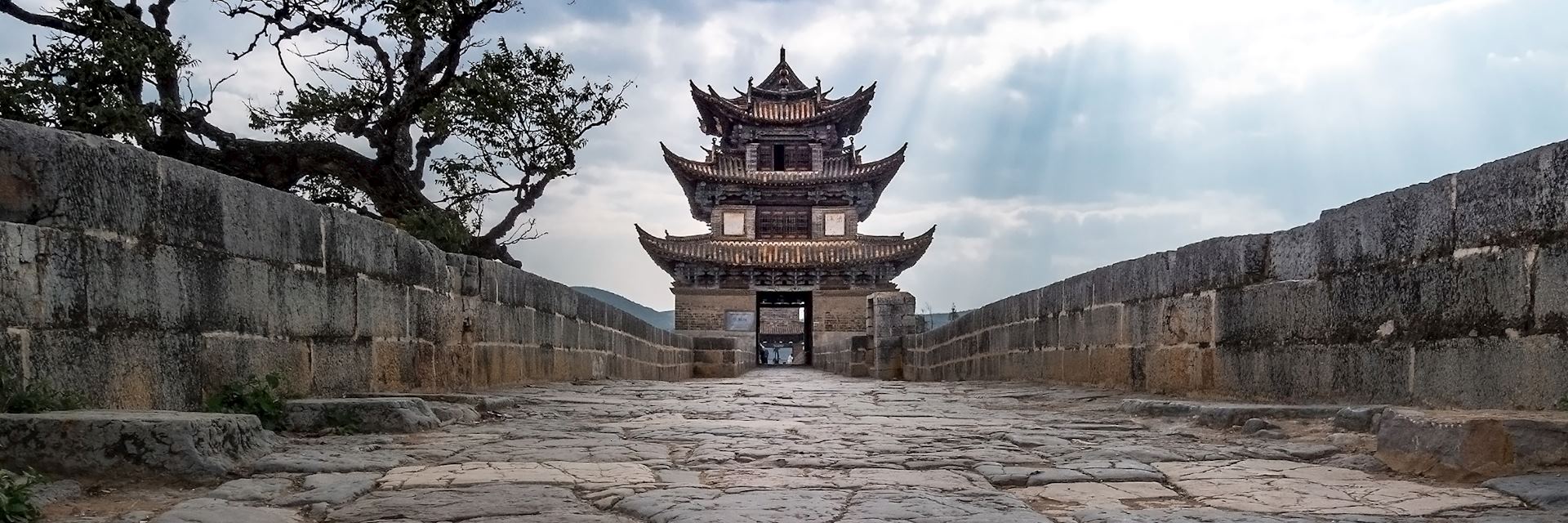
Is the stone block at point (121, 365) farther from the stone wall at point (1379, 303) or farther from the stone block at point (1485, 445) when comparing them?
the stone wall at point (1379, 303)

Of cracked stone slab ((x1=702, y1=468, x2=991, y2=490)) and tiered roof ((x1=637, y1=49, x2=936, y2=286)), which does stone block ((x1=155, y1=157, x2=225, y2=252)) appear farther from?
tiered roof ((x1=637, y1=49, x2=936, y2=286))

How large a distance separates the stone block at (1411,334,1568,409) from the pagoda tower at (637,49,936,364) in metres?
26.2

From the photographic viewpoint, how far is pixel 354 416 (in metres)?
4.20

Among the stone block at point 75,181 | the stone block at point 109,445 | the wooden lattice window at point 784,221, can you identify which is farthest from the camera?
the wooden lattice window at point 784,221

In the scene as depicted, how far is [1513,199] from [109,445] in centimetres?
440

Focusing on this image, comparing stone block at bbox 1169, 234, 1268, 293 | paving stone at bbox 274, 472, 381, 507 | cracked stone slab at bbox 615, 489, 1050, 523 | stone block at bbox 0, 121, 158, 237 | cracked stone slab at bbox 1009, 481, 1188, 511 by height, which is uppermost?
stone block at bbox 0, 121, 158, 237

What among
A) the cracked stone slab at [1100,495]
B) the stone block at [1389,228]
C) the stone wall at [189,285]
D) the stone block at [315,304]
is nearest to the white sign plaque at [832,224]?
the stone wall at [189,285]

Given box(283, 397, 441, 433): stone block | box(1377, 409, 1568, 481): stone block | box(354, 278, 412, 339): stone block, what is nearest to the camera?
box(1377, 409, 1568, 481): stone block

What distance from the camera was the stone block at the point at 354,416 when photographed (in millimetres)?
4094

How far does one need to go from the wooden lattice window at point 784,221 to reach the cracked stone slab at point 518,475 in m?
28.5

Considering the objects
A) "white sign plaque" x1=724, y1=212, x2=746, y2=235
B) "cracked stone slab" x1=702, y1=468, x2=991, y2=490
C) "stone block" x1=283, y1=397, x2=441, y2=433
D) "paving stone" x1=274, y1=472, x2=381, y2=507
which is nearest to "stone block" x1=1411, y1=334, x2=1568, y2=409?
"cracked stone slab" x1=702, y1=468, x2=991, y2=490

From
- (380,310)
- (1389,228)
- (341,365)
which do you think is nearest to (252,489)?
(341,365)

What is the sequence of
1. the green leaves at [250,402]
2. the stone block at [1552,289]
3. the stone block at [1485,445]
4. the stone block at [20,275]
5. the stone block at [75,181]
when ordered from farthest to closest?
the green leaves at [250,402] < the stone block at [1552,289] < the stone block at [75,181] < the stone block at [20,275] < the stone block at [1485,445]

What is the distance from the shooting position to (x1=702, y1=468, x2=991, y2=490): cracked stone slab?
293 cm
